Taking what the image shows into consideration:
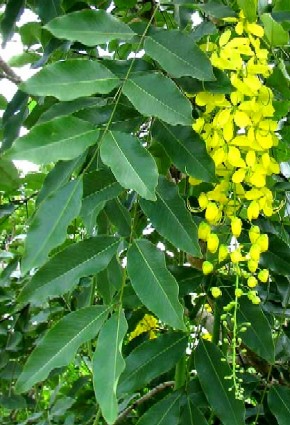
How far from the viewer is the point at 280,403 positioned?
1111mm

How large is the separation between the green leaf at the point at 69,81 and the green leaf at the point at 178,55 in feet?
0.24

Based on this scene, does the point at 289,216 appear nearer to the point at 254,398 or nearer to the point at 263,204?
the point at 263,204

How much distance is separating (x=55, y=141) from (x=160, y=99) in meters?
0.13

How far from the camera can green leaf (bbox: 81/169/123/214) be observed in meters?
0.88

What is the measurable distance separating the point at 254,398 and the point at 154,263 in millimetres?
615

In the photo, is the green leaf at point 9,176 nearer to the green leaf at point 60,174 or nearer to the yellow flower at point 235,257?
the green leaf at point 60,174

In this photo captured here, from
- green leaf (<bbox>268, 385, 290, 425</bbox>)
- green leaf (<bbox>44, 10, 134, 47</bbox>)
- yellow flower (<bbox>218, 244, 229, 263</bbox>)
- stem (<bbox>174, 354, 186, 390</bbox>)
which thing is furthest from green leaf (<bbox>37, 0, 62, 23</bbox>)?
green leaf (<bbox>268, 385, 290, 425</bbox>)

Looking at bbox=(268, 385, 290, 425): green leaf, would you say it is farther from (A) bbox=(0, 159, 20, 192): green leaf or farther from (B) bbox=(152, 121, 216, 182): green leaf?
(A) bbox=(0, 159, 20, 192): green leaf

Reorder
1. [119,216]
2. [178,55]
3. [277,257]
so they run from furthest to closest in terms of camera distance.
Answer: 1. [277,257]
2. [119,216]
3. [178,55]

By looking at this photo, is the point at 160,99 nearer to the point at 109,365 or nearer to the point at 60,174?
the point at 60,174

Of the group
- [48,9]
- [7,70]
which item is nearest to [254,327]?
[48,9]

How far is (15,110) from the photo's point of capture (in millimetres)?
1159

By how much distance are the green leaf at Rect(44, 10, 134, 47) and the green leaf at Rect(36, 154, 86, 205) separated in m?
0.13

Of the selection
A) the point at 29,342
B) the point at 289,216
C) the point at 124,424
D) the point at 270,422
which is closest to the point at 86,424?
the point at 124,424
